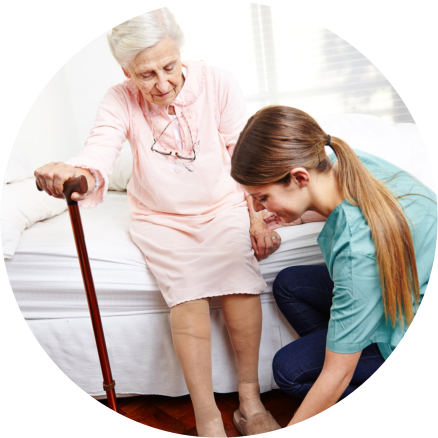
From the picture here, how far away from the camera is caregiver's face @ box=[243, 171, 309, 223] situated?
2.67 ft

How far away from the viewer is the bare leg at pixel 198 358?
0.97 meters

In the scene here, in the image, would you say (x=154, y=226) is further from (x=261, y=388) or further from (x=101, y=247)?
(x=261, y=388)

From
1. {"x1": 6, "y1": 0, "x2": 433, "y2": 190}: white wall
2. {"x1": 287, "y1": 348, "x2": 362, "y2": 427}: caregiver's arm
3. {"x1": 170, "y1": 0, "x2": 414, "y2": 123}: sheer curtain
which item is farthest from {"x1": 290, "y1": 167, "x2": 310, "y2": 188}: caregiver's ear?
{"x1": 170, "y1": 0, "x2": 414, "y2": 123}: sheer curtain

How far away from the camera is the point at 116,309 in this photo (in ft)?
3.79

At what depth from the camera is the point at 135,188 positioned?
118cm

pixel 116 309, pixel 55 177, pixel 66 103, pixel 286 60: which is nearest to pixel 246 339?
pixel 116 309

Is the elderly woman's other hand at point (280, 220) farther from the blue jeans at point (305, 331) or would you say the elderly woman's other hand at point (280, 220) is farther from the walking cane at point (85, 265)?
the walking cane at point (85, 265)

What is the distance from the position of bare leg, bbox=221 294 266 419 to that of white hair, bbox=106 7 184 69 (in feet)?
1.91

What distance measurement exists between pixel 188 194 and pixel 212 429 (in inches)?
21.2

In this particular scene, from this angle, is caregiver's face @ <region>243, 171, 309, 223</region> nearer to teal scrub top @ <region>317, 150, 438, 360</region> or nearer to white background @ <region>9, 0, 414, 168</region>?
teal scrub top @ <region>317, 150, 438, 360</region>

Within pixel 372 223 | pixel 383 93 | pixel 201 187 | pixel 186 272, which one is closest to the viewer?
pixel 372 223

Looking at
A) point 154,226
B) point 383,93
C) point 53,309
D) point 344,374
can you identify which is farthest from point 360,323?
point 383,93

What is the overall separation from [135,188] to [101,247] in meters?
0.18

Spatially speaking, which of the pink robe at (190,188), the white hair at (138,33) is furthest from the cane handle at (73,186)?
the white hair at (138,33)
